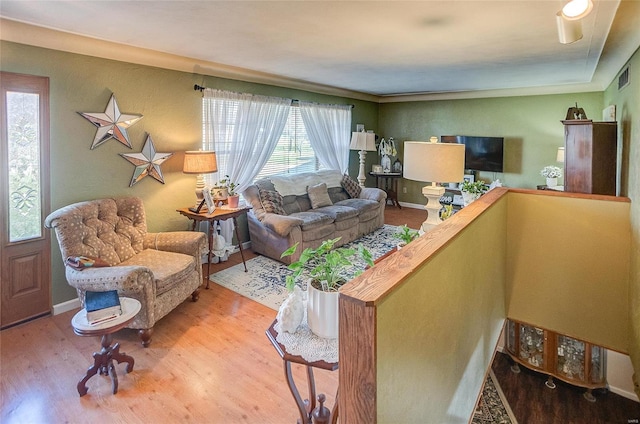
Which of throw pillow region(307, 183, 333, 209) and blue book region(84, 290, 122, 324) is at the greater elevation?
throw pillow region(307, 183, 333, 209)

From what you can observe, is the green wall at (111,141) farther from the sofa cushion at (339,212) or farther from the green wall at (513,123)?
the green wall at (513,123)

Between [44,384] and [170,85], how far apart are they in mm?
3032

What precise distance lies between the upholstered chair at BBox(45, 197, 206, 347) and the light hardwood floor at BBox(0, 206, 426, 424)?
0.98 feet

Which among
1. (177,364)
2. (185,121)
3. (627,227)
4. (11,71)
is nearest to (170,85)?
(185,121)

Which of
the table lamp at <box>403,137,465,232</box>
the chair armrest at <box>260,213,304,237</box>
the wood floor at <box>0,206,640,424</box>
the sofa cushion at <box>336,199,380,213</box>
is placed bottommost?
the wood floor at <box>0,206,640,424</box>

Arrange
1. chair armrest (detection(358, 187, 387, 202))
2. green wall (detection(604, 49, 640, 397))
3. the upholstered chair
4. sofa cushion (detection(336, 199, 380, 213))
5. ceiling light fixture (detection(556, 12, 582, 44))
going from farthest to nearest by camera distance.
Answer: chair armrest (detection(358, 187, 387, 202)), sofa cushion (detection(336, 199, 380, 213)), the upholstered chair, green wall (detection(604, 49, 640, 397)), ceiling light fixture (detection(556, 12, 582, 44))

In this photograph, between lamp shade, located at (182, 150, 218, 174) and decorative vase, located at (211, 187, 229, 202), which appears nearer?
lamp shade, located at (182, 150, 218, 174)

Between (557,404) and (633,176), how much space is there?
2338mm

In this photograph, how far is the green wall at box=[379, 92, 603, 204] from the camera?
606cm

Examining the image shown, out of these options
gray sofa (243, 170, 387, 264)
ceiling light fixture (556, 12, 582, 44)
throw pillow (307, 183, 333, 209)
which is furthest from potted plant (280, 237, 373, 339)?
throw pillow (307, 183, 333, 209)

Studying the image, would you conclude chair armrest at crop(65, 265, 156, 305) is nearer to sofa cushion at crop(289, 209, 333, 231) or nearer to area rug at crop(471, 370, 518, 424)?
sofa cushion at crop(289, 209, 333, 231)

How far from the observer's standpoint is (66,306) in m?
3.37

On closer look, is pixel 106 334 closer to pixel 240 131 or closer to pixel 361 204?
pixel 240 131

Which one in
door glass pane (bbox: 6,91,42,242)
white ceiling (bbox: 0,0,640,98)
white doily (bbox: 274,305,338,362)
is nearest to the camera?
white doily (bbox: 274,305,338,362)
